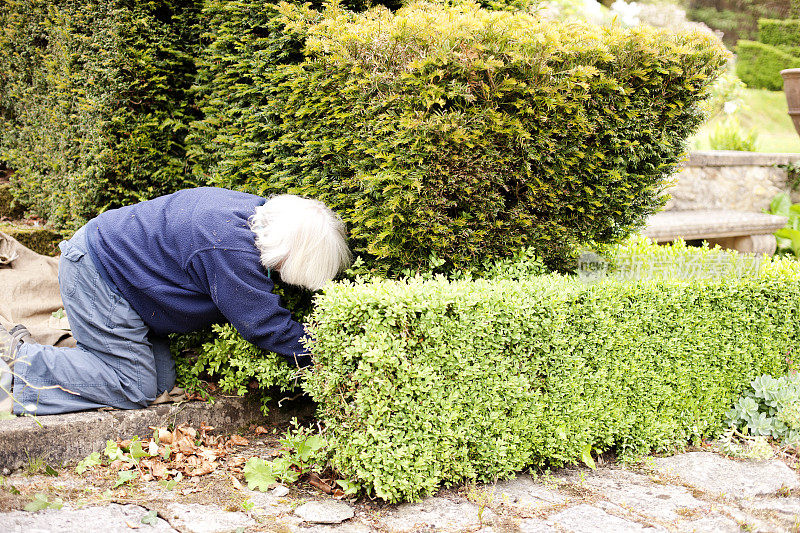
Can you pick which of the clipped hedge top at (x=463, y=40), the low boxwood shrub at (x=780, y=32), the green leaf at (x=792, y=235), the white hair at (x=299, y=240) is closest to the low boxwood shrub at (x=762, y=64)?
the low boxwood shrub at (x=780, y=32)

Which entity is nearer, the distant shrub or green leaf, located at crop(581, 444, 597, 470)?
green leaf, located at crop(581, 444, 597, 470)

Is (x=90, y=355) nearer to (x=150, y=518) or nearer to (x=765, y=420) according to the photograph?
(x=150, y=518)

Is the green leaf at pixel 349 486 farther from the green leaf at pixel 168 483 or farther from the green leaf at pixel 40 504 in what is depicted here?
the green leaf at pixel 40 504

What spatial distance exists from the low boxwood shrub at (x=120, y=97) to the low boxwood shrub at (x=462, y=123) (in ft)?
2.64

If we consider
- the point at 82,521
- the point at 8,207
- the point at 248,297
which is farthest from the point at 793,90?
the point at 8,207

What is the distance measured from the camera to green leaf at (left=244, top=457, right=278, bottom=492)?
2.98 meters

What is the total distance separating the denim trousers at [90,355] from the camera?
3.22m

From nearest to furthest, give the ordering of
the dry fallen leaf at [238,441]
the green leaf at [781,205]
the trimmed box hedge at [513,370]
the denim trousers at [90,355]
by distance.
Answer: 1. the trimmed box hedge at [513,370]
2. the denim trousers at [90,355]
3. the dry fallen leaf at [238,441]
4. the green leaf at [781,205]

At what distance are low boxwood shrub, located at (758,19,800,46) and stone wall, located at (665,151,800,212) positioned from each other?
42.4 ft

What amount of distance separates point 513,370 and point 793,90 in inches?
305

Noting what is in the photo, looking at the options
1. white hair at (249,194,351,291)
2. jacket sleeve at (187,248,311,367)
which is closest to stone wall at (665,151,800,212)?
white hair at (249,194,351,291)

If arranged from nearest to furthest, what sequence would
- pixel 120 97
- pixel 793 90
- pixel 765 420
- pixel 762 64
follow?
1. pixel 765 420
2. pixel 120 97
3. pixel 793 90
4. pixel 762 64

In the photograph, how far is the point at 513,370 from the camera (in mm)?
3016

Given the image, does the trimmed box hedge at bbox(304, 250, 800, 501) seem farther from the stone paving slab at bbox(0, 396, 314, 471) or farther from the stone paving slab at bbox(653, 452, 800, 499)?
the stone paving slab at bbox(0, 396, 314, 471)
